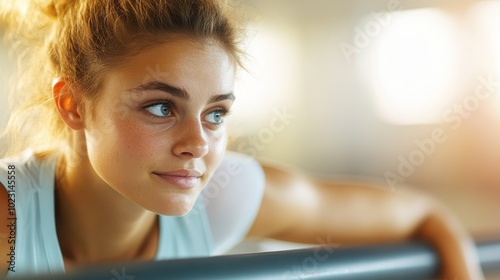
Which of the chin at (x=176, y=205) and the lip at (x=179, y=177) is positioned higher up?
the lip at (x=179, y=177)

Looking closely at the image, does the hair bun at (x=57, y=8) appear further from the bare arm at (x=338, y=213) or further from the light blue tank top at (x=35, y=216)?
the bare arm at (x=338, y=213)

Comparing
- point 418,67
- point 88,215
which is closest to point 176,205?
point 88,215

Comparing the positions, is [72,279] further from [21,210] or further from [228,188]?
[228,188]

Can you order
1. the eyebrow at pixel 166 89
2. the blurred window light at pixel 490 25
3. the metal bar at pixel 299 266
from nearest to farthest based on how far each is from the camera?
the metal bar at pixel 299 266, the eyebrow at pixel 166 89, the blurred window light at pixel 490 25

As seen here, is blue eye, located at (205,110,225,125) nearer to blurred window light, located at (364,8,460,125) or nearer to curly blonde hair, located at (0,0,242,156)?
curly blonde hair, located at (0,0,242,156)

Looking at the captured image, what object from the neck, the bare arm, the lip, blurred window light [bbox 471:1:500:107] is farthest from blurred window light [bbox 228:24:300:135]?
the lip

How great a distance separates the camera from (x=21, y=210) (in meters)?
0.52

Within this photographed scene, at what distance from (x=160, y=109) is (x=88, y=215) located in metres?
0.16

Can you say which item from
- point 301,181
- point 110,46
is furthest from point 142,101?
point 301,181

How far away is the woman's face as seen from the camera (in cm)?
47

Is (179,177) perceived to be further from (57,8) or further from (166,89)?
(57,8)

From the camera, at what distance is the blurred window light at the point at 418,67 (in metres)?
2.67

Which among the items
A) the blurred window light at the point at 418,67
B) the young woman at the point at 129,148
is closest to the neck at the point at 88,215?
the young woman at the point at 129,148

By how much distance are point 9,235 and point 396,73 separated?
2.44 metres
